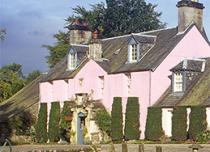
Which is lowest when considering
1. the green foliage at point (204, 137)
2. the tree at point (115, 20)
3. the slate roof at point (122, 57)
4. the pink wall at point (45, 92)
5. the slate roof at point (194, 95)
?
the green foliage at point (204, 137)

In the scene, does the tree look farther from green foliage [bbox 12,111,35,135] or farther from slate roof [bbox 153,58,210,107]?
slate roof [bbox 153,58,210,107]

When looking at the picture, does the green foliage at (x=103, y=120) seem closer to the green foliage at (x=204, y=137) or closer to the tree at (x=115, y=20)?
the green foliage at (x=204, y=137)

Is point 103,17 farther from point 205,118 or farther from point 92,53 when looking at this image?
point 205,118

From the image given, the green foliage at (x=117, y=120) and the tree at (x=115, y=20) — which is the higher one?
the tree at (x=115, y=20)

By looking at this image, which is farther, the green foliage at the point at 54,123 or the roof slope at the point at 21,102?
the roof slope at the point at 21,102

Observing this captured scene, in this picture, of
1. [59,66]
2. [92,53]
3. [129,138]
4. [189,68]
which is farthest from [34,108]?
[189,68]

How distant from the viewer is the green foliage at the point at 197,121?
37438mm

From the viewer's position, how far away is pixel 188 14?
44.2m

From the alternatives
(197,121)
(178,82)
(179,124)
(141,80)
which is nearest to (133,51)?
(141,80)

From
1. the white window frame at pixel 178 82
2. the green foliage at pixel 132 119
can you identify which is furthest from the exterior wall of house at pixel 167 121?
the green foliage at pixel 132 119

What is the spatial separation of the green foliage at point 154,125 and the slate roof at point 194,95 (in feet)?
1.92

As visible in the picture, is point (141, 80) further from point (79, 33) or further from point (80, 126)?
point (79, 33)

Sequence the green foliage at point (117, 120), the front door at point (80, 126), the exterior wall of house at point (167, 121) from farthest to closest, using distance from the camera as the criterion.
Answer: the front door at point (80, 126) < the green foliage at point (117, 120) < the exterior wall of house at point (167, 121)

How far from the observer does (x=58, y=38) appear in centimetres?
7325
